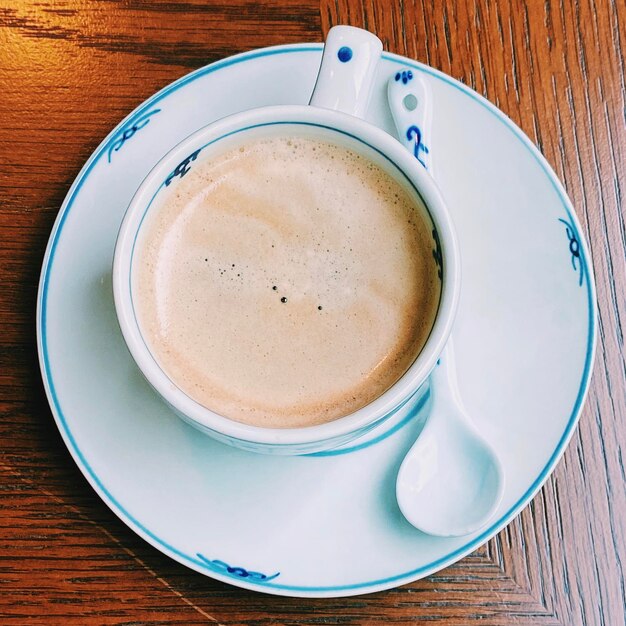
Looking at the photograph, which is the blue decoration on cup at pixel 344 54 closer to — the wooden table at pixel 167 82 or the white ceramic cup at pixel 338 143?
the white ceramic cup at pixel 338 143

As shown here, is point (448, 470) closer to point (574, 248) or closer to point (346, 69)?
point (574, 248)

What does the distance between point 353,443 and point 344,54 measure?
14.3 inches

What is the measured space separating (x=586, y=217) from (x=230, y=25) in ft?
1.47

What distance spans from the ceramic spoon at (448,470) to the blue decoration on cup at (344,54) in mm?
287

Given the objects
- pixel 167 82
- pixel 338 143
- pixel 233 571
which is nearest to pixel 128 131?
pixel 167 82

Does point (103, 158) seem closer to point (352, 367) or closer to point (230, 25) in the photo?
point (230, 25)

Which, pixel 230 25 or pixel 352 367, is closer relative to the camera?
pixel 352 367

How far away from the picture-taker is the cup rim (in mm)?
680

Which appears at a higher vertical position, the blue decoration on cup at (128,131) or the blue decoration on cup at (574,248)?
the blue decoration on cup at (128,131)

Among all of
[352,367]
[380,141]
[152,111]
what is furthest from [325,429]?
[152,111]

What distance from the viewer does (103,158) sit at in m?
0.82

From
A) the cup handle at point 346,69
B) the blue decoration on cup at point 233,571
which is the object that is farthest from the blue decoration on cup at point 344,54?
the blue decoration on cup at point 233,571

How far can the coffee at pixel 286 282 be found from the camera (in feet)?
2.46

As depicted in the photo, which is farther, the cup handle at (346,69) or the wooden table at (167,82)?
the wooden table at (167,82)
